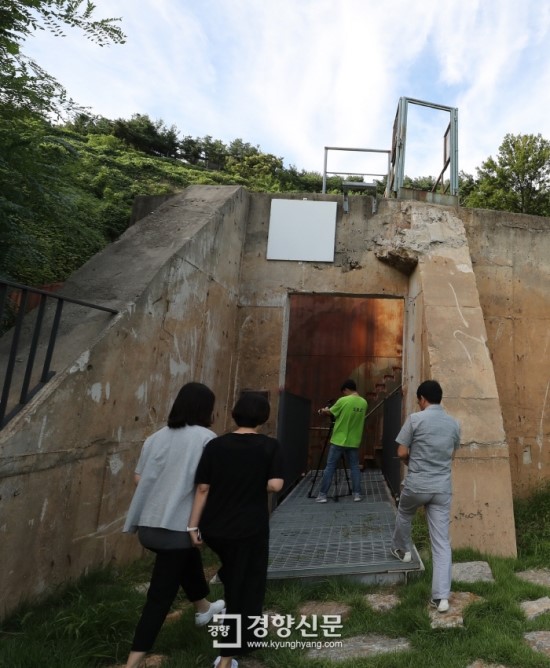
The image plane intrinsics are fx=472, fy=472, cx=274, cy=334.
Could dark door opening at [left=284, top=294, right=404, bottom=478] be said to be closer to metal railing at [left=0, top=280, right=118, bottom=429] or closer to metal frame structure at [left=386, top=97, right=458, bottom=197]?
metal frame structure at [left=386, top=97, right=458, bottom=197]

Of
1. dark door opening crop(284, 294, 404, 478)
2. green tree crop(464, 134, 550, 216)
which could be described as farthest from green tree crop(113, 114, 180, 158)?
dark door opening crop(284, 294, 404, 478)

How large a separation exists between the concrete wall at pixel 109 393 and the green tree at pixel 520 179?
20880 millimetres

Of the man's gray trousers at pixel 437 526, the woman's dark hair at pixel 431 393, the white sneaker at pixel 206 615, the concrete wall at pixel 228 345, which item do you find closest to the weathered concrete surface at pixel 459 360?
the concrete wall at pixel 228 345

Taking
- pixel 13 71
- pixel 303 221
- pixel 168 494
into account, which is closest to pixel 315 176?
pixel 303 221

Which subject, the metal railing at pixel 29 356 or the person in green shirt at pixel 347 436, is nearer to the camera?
the metal railing at pixel 29 356

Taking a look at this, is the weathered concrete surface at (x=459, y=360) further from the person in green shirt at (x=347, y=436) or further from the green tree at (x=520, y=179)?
the green tree at (x=520, y=179)

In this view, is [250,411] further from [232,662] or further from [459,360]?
[459,360]

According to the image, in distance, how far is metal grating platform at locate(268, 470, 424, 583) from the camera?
12.0 feet

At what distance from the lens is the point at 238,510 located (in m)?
2.48

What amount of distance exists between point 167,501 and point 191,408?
49cm

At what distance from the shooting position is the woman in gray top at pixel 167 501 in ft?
7.97

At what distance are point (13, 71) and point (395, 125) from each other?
20.4 ft

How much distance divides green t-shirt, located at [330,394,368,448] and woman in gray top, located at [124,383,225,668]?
12.9ft

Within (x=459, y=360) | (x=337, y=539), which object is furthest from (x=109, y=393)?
(x=459, y=360)
